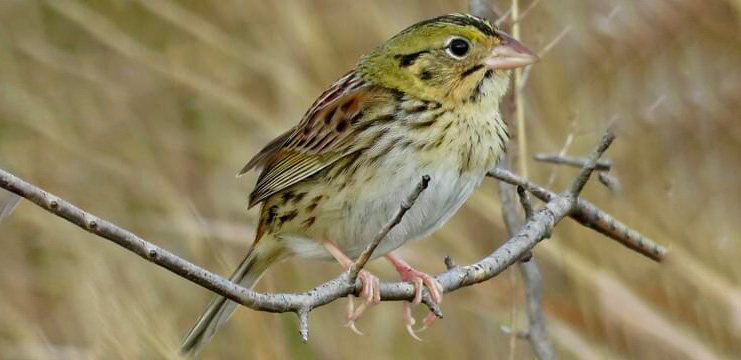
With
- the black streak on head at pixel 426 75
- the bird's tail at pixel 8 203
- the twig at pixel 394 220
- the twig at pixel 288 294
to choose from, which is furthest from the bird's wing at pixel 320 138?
the bird's tail at pixel 8 203

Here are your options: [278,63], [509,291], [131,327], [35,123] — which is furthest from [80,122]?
[131,327]

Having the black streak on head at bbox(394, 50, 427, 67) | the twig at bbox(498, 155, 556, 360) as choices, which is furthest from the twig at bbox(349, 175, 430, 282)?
the black streak on head at bbox(394, 50, 427, 67)

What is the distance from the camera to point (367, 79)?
3.09 metres

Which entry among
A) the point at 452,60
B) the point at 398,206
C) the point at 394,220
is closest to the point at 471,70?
the point at 452,60

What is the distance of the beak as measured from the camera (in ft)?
9.23

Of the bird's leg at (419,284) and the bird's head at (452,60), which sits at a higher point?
the bird's head at (452,60)

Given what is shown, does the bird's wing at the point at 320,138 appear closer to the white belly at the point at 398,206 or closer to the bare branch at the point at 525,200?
the white belly at the point at 398,206

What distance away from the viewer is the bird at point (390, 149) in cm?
284

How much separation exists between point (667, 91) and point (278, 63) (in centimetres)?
144

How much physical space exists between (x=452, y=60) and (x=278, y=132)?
138 cm

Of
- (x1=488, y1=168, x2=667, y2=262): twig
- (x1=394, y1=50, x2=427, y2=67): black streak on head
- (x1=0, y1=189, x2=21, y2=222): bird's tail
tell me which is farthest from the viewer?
(x1=394, y1=50, x2=427, y2=67): black streak on head

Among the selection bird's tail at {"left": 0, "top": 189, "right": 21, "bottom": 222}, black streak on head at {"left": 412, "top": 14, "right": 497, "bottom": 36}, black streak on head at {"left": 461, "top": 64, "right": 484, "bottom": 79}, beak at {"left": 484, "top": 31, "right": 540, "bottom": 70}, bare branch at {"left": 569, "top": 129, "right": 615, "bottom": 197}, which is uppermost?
black streak on head at {"left": 412, "top": 14, "right": 497, "bottom": 36}

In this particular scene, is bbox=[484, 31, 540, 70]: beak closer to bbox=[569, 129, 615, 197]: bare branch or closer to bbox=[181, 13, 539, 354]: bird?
bbox=[181, 13, 539, 354]: bird

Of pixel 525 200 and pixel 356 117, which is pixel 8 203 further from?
pixel 356 117
